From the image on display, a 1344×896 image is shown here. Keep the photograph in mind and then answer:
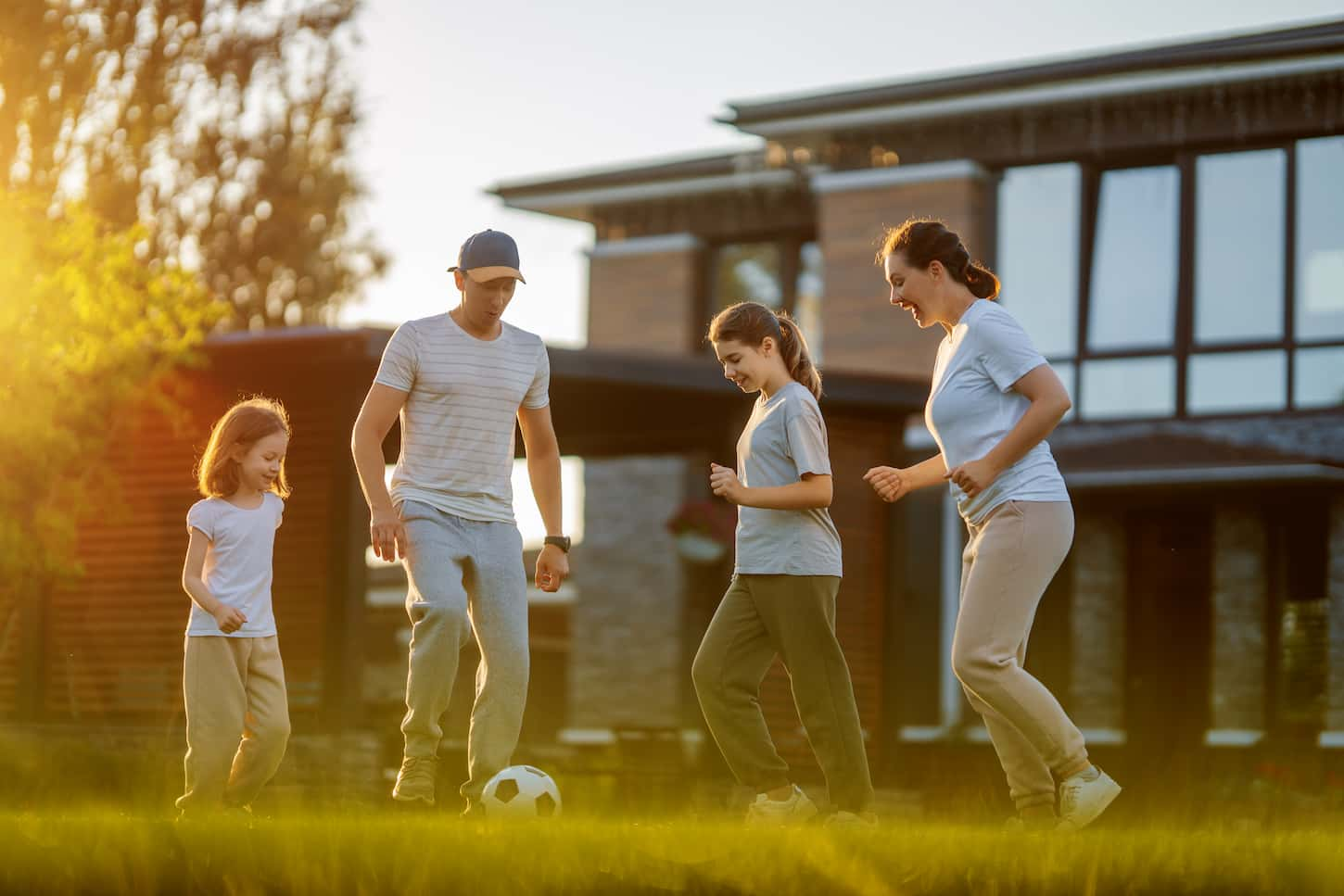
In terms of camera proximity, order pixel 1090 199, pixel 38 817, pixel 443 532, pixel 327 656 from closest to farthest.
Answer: pixel 38 817 → pixel 443 532 → pixel 327 656 → pixel 1090 199

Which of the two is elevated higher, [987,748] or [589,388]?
[589,388]

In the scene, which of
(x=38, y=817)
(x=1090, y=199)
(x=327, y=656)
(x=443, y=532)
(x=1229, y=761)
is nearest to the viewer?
(x=38, y=817)

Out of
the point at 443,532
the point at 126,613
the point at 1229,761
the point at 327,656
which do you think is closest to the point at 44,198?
the point at 126,613

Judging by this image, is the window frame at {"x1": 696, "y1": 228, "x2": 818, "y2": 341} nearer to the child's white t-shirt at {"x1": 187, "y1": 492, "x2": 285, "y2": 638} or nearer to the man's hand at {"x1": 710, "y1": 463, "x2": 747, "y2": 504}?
the child's white t-shirt at {"x1": 187, "y1": 492, "x2": 285, "y2": 638}

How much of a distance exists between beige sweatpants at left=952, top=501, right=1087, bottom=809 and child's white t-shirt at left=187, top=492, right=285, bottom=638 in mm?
2468

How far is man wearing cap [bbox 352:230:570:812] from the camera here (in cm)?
641

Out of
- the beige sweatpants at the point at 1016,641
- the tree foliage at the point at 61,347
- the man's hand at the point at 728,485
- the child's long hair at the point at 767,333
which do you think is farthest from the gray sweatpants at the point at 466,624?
the tree foliage at the point at 61,347

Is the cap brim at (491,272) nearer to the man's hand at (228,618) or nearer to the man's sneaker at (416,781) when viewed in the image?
the man's hand at (228,618)

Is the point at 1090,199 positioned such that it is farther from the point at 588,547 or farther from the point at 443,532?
the point at 443,532

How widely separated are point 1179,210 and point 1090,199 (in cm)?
101

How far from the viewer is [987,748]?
59.6 ft

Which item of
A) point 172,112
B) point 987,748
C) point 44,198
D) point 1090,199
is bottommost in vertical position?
point 987,748

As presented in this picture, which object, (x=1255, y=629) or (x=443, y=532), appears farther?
(x=1255, y=629)

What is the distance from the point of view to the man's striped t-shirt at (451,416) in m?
6.53
